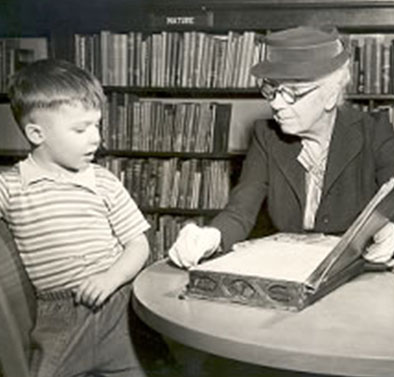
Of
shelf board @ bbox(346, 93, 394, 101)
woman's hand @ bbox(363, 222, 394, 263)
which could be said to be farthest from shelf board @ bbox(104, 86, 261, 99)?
woman's hand @ bbox(363, 222, 394, 263)

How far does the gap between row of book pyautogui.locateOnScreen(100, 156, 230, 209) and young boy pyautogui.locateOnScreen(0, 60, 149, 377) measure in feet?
5.85

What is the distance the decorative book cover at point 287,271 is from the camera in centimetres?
106

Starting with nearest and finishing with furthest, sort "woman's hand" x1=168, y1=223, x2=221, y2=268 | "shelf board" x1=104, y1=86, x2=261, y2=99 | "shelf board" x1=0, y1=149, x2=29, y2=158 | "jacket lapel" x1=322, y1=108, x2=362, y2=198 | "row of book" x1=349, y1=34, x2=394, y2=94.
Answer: "woman's hand" x1=168, y1=223, x2=221, y2=268 → "jacket lapel" x1=322, y1=108, x2=362, y2=198 → "shelf board" x1=0, y1=149, x2=29, y2=158 → "row of book" x1=349, y1=34, x2=394, y2=94 → "shelf board" x1=104, y1=86, x2=261, y2=99

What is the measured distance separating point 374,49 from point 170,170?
0.94 m

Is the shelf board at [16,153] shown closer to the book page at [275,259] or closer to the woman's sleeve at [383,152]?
the woman's sleeve at [383,152]

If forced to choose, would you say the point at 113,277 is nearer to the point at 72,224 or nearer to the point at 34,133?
the point at 72,224

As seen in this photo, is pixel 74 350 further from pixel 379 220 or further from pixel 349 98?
pixel 349 98

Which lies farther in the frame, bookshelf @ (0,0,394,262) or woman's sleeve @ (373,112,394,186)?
bookshelf @ (0,0,394,262)

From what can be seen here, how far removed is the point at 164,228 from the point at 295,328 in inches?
86.8

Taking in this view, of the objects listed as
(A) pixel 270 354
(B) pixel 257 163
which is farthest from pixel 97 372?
(B) pixel 257 163

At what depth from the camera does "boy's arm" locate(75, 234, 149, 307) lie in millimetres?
1297

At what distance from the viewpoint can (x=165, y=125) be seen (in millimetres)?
3145

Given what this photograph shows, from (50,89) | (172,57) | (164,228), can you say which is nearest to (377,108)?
(172,57)

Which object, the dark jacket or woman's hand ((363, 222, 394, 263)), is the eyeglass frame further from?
woman's hand ((363, 222, 394, 263))
